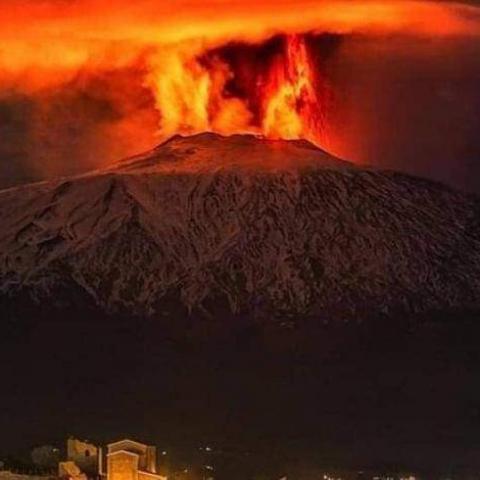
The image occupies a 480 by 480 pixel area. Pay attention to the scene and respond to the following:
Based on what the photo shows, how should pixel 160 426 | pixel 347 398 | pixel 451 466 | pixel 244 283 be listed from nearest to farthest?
1. pixel 451 466
2. pixel 160 426
3. pixel 347 398
4. pixel 244 283

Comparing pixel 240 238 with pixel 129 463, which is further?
pixel 240 238

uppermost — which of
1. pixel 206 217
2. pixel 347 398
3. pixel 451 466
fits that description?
pixel 206 217

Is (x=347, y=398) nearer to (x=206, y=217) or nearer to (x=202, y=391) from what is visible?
(x=202, y=391)

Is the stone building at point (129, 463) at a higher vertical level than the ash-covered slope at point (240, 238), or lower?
lower

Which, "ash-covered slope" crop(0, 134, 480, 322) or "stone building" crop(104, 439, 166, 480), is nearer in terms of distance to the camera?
"stone building" crop(104, 439, 166, 480)

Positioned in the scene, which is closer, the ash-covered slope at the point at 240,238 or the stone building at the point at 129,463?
the stone building at the point at 129,463

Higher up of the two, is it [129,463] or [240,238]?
[240,238]

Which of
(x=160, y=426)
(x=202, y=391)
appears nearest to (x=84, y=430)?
(x=160, y=426)

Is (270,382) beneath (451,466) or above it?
above
